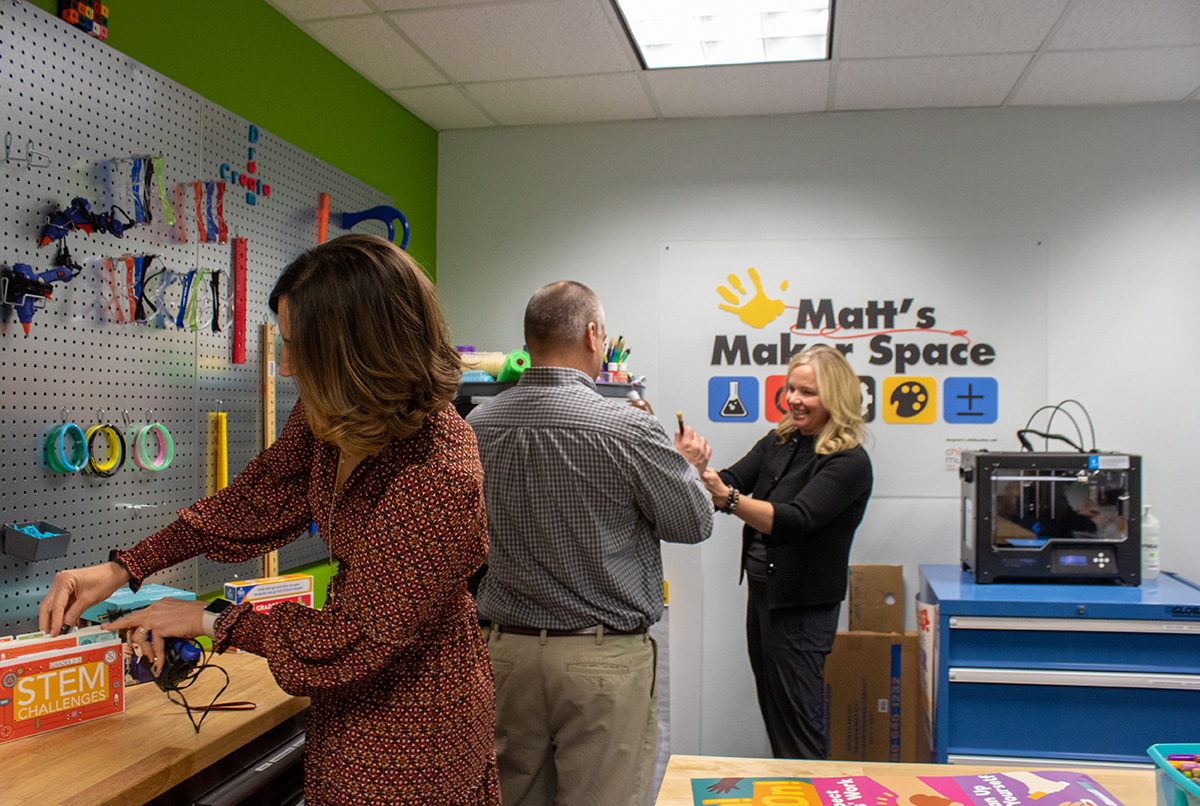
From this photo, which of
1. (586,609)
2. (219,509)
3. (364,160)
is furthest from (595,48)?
(219,509)

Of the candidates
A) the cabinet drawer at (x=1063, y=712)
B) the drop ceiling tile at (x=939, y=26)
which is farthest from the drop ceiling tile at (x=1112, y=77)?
the cabinet drawer at (x=1063, y=712)

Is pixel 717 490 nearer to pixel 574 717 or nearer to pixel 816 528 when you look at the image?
pixel 816 528

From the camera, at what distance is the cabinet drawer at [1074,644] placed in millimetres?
→ 2631

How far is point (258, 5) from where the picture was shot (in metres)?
2.44

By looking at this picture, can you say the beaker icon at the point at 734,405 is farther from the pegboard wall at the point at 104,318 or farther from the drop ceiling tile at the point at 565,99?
the pegboard wall at the point at 104,318

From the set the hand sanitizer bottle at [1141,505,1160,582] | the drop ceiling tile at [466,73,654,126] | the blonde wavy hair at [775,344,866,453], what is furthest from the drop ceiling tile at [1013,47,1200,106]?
the hand sanitizer bottle at [1141,505,1160,582]

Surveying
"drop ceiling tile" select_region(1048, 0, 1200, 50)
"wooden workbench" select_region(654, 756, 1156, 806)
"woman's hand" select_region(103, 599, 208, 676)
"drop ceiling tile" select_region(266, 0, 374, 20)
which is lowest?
"wooden workbench" select_region(654, 756, 1156, 806)

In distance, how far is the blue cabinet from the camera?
8.61ft

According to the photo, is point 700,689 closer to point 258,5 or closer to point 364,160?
point 364,160

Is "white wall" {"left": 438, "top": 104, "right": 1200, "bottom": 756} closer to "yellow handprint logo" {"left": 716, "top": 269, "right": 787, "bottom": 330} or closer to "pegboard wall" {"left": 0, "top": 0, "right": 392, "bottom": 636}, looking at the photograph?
"yellow handprint logo" {"left": 716, "top": 269, "right": 787, "bottom": 330}

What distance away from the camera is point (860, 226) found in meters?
3.43

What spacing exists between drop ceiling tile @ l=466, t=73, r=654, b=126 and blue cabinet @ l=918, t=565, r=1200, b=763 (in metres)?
2.15

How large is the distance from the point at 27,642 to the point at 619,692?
1.08 m

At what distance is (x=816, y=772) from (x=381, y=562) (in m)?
0.70
